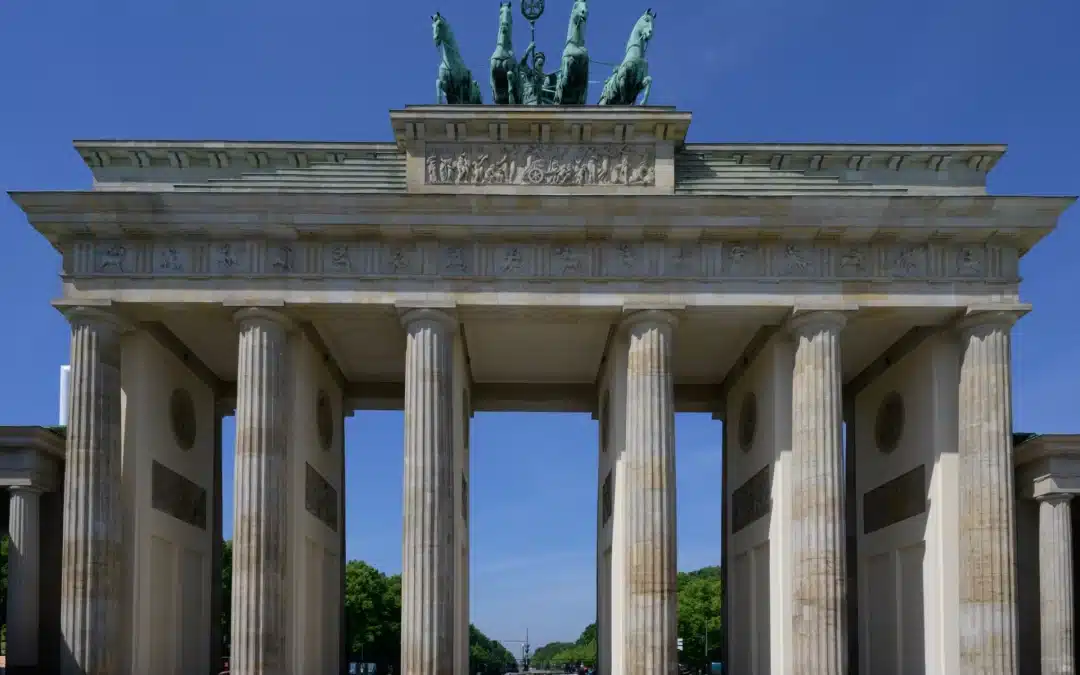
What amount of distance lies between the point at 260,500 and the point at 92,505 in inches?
168

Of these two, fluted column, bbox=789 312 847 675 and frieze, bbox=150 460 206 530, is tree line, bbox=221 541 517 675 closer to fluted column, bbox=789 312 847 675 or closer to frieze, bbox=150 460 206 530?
frieze, bbox=150 460 206 530

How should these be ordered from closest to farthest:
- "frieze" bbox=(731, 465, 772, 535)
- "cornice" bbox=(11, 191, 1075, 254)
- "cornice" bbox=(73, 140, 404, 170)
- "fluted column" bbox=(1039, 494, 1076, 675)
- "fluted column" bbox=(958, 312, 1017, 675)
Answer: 1. "fluted column" bbox=(958, 312, 1017, 675)
2. "cornice" bbox=(11, 191, 1075, 254)
3. "fluted column" bbox=(1039, 494, 1076, 675)
4. "cornice" bbox=(73, 140, 404, 170)
5. "frieze" bbox=(731, 465, 772, 535)

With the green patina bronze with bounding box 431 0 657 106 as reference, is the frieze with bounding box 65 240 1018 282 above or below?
below

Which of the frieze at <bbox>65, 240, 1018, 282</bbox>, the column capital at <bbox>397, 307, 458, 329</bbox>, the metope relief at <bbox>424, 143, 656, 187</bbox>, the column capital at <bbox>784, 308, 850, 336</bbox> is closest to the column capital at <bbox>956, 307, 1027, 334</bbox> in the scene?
the frieze at <bbox>65, 240, 1018, 282</bbox>

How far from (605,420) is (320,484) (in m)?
9.17

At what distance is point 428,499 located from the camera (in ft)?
105

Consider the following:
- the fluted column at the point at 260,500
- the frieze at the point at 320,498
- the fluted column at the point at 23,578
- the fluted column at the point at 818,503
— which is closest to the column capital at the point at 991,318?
the fluted column at the point at 818,503

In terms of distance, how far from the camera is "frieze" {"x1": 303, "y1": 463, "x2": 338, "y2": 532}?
3638 cm

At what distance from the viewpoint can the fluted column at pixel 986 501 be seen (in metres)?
31.8

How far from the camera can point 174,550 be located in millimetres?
36750

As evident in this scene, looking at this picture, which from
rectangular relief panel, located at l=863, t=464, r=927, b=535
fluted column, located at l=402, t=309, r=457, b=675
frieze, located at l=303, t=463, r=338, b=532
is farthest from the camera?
frieze, located at l=303, t=463, r=338, b=532

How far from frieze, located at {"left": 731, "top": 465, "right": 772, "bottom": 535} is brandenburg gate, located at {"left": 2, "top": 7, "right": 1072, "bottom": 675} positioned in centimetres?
106

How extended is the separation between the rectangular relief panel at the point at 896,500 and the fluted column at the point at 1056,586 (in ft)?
11.2

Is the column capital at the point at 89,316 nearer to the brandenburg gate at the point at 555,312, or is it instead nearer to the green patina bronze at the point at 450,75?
the brandenburg gate at the point at 555,312
